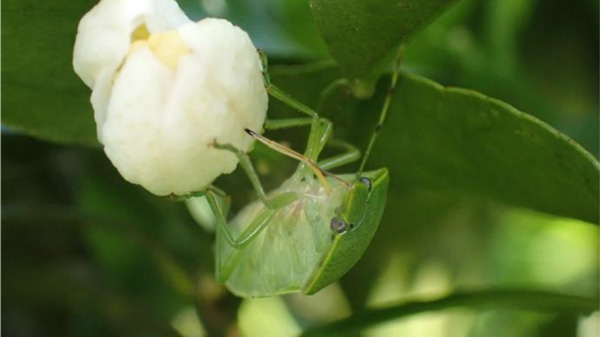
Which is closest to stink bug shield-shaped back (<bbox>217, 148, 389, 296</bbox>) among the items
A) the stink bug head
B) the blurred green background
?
the stink bug head

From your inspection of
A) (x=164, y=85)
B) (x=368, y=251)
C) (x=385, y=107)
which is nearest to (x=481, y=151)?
(x=385, y=107)

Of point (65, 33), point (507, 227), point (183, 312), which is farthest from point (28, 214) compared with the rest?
point (507, 227)

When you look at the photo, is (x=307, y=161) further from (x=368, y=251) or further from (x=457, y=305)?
(x=368, y=251)

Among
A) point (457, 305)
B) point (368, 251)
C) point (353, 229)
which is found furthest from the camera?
point (368, 251)

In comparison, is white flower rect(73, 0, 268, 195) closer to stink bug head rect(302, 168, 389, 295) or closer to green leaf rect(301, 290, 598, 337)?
stink bug head rect(302, 168, 389, 295)

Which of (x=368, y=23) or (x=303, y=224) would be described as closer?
(x=368, y=23)

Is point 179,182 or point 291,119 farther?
point 291,119

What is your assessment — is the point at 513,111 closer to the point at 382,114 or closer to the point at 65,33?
the point at 382,114
